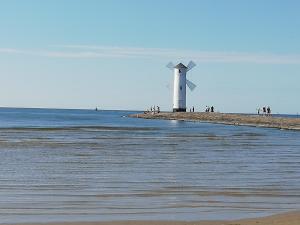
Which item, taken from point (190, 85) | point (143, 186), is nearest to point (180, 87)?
point (190, 85)

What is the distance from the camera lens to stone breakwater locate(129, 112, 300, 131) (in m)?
72.2

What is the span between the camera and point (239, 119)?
87.5 m

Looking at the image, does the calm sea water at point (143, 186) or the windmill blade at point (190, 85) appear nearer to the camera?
the calm sea water at point (143, 186)

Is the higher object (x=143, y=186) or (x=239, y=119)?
(x=239, y=119)

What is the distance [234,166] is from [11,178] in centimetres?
911

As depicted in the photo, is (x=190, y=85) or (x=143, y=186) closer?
(x=143, y=186)

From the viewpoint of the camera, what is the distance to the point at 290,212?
12406 mm

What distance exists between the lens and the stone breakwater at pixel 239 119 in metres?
72.2

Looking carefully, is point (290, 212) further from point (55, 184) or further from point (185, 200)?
point (55, 184)

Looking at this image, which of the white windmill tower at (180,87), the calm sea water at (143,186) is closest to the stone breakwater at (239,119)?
the white windmill tower at (180,87)

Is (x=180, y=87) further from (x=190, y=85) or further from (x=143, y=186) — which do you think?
(x=143, y=186)

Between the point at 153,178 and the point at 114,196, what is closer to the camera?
the point at 114,196

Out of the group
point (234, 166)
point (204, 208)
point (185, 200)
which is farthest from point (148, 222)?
point (234, 166)

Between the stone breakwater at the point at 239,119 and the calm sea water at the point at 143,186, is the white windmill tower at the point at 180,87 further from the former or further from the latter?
the calm sea water at the point at 143,186
